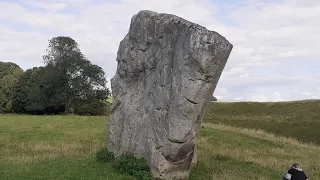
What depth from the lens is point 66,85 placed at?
81.7 meters

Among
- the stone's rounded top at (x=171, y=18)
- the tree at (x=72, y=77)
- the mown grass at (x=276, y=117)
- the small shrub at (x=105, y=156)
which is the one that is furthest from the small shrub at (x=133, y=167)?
the tree at (x=72, y=77)

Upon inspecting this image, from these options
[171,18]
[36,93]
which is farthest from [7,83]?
[171,18]

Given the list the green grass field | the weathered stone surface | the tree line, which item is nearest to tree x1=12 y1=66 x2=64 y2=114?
the tree line

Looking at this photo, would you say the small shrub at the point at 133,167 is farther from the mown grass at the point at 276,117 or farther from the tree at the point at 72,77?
the tree at the point at 72,77

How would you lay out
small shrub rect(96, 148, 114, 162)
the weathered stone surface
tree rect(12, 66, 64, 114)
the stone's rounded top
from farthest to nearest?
tree rect(12, 66, 64, 114) → small shrub rect(96, 148, 114, 162) → the stone's rounded top → the weathered stone surface

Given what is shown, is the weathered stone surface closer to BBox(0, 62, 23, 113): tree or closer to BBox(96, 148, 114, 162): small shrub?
BBox(96, 148, 114, 162): small shrub

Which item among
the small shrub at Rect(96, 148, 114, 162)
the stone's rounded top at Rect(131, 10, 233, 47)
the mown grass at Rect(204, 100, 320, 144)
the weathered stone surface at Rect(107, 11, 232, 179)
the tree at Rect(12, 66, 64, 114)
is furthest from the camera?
the tree at Rect(12, 66, 64, 114)

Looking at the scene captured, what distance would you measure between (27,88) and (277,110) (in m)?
50.0

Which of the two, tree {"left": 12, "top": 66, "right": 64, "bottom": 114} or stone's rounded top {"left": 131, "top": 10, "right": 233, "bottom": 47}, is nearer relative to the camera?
stone's rounded top {"left": 131, "top": 10, "right": 233, "bottom": 47}

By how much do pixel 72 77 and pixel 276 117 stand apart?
38.0 m

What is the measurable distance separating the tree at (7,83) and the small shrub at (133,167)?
2888 inches

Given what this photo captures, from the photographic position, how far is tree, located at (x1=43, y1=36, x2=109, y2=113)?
8131 centimetres

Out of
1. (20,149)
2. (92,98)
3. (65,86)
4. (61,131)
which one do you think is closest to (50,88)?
(65,86)

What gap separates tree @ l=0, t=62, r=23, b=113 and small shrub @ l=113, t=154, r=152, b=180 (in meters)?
73.4
